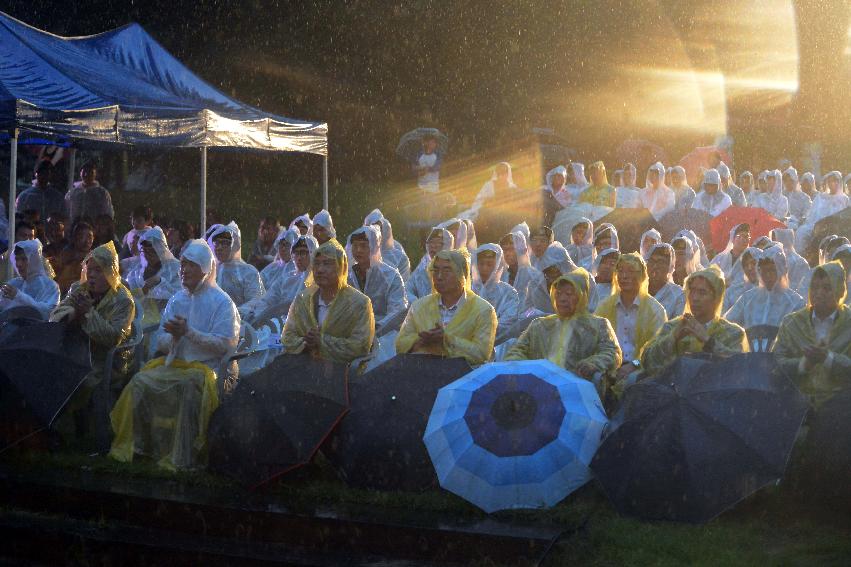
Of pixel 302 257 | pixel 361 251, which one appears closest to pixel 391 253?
pixel 302 257

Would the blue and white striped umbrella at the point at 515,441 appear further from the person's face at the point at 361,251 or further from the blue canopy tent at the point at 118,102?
the blue canopy tent at the point at 118,102

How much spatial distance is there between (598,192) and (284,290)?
248 inches

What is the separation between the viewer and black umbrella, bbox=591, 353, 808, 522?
5184 millimetres

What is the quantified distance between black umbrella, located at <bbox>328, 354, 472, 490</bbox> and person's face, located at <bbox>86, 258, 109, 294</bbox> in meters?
2.37

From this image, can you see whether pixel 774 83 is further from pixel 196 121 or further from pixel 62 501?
pixel 62 501

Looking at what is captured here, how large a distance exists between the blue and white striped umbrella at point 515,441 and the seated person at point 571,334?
2.70ft

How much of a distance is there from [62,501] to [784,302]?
494cm

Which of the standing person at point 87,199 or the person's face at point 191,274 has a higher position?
the standing person at point 87,199

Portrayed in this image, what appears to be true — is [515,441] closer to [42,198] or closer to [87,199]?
[87,199]

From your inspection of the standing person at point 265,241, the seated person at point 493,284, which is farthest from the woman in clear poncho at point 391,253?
the seated person at point 493,284

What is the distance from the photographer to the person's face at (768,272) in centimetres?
779

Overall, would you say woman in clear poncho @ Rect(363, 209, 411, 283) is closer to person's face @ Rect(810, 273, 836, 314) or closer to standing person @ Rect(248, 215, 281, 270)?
standing person @ Rect(248, 215, 281, 270)

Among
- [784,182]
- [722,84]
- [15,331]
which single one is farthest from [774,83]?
[15,331]

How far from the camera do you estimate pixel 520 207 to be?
14594 millimetres
